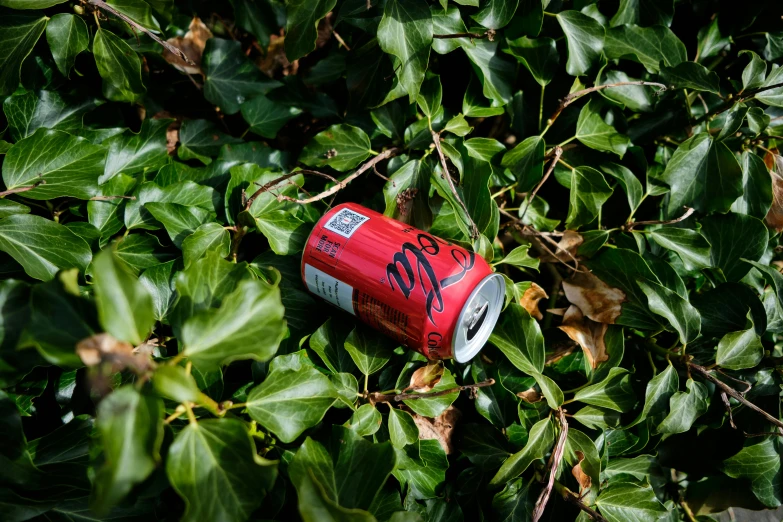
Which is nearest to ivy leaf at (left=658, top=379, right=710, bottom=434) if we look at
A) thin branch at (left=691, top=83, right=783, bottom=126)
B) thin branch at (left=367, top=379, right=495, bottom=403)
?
thin branch at (left=367, top=379, right=495, bottom=403)

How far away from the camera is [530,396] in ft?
A: 3.57

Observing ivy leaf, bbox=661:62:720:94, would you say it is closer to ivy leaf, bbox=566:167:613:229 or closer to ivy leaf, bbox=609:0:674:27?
ivy leaf, bbox=609:0:674:27

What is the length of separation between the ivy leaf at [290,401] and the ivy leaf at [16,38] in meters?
0.76

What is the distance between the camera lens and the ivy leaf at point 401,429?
94 centimetres

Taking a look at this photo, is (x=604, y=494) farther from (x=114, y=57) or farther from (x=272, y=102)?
(x=114, y=57)

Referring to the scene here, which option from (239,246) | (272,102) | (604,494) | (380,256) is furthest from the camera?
(272,102)

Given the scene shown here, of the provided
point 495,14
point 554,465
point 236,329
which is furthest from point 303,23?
point 554,465

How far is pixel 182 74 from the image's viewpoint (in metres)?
1.25

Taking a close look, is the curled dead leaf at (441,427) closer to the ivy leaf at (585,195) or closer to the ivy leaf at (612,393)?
the ivy leaf at (612,393)

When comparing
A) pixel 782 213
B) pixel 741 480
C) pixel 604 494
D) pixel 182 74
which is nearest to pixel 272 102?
pixel 182 74

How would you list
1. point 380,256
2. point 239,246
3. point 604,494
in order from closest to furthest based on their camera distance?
point 380,256 < point 604,494 < point 239,246

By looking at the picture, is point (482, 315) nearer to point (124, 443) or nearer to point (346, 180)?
point (346, 180)

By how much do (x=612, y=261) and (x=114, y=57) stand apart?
1101 millimetres

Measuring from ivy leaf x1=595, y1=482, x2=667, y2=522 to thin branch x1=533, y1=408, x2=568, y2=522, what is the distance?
4.1 inches
